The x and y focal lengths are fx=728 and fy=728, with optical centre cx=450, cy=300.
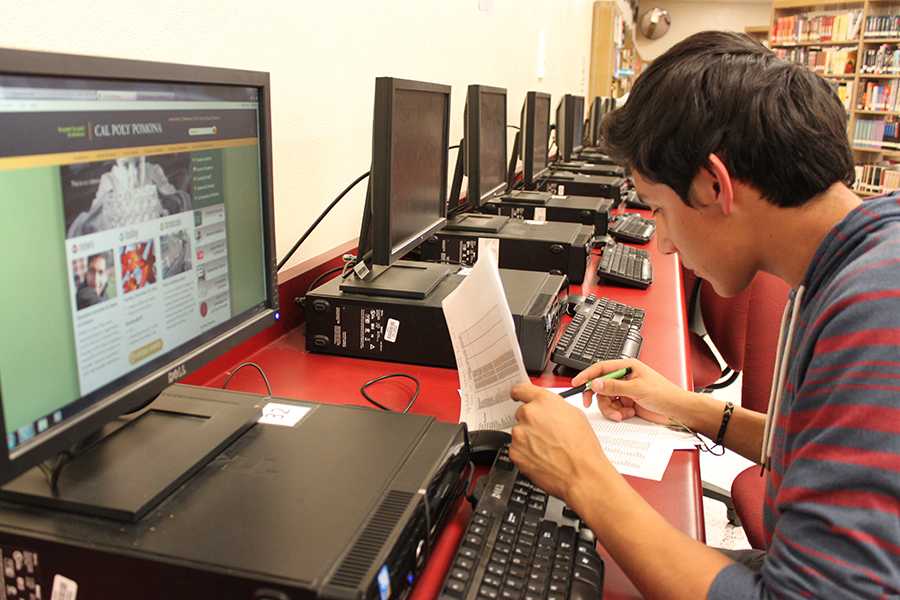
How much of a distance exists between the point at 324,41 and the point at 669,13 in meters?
10.9

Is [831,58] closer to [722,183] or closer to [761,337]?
[761,337]

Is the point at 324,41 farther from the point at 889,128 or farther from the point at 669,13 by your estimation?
the point at 669,13

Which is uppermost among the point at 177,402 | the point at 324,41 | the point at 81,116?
the point at 324,41

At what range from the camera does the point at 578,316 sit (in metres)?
1.60

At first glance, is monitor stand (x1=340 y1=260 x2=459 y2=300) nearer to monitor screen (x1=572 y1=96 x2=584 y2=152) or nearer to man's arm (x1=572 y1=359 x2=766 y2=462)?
man's arm (x1=572 y1=359 x2=766 y2=462)

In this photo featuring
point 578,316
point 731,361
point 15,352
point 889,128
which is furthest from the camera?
point 889,128

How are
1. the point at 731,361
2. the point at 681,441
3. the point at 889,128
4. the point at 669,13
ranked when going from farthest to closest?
the point at 669,13
the point at 889,128
the point at 731,361
the point at 681,441

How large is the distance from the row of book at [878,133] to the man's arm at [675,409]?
6381 millimetres

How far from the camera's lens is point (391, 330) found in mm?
1367

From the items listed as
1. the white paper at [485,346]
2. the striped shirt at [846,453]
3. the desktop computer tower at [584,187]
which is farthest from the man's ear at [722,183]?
the desktop computer tower at [584,187]

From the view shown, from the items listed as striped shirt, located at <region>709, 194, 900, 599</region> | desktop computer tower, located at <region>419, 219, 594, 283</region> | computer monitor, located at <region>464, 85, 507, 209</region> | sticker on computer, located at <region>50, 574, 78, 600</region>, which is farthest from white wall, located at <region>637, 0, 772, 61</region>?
sticker on computer, located at <region>50, 574, 78, 600</region>

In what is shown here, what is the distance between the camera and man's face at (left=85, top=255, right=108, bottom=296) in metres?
0.69

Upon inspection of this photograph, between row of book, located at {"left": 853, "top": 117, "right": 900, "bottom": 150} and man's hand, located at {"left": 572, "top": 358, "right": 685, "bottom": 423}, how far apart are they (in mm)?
6411

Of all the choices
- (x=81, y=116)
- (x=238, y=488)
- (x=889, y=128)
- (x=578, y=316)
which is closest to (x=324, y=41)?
(x=578, y=316)
